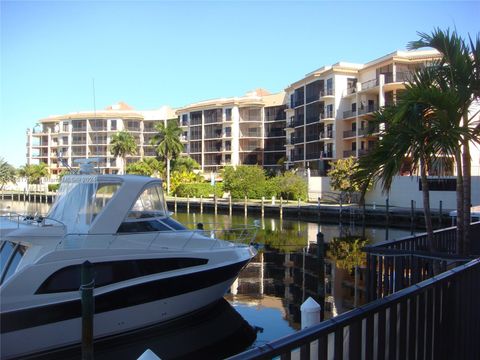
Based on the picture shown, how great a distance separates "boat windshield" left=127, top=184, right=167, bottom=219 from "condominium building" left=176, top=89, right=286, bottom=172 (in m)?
65.6

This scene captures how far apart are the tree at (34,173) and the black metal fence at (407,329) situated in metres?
99.6

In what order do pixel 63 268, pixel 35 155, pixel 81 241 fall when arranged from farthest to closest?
pixel 35 155 → pixel 81 241 → pixel 63 268

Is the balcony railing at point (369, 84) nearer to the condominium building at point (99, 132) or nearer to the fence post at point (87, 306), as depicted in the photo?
the fence post at point (87, 306)

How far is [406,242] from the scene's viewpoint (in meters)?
8.06

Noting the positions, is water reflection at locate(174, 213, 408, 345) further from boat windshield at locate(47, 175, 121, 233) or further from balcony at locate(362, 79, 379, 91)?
balcony at locate(362, 79, 379, 91)

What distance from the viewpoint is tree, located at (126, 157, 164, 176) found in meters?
68.1

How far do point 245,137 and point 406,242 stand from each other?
71966 mm

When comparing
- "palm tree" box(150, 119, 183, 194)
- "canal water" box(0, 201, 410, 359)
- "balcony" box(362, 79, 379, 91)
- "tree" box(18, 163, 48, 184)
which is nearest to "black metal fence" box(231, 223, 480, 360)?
"canal water" box(0, 201, 410, 359)

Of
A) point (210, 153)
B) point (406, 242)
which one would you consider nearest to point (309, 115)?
point (210, 153)

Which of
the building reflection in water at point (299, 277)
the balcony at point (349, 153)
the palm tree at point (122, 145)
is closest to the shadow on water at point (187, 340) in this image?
the building reflection in water at point (299, 277)

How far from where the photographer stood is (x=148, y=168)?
224 ft

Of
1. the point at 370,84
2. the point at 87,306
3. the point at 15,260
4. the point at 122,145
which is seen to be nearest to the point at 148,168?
the point at 122,145

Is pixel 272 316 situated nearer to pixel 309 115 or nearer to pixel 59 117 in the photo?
pixel 309 115

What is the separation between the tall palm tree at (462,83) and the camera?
281 inches
